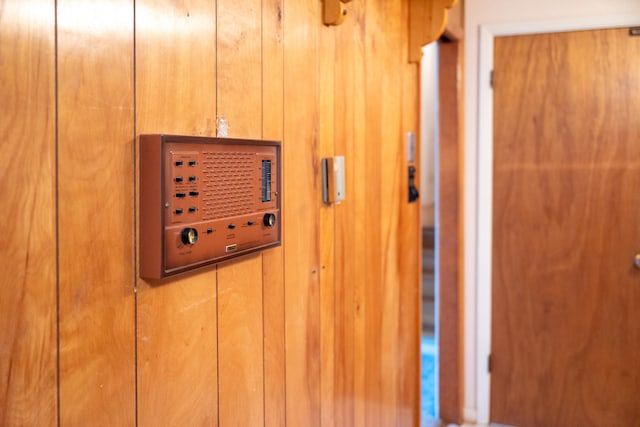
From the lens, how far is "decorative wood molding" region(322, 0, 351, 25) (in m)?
1.48

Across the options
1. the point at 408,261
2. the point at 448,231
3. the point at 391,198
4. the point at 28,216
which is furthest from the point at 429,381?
the point at 28,216

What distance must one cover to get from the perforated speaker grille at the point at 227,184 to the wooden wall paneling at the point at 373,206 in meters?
0.74

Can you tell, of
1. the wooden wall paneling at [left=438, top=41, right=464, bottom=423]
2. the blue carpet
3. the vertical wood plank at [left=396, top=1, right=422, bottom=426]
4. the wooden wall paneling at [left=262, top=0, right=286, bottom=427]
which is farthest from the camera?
the blue carpet

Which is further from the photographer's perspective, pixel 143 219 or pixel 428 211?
pixel 428 211

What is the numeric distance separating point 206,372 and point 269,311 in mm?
236

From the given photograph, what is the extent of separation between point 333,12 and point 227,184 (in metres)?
0.66

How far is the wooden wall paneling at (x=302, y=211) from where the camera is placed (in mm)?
1344

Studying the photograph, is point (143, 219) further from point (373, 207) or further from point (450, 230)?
point (450, 230)

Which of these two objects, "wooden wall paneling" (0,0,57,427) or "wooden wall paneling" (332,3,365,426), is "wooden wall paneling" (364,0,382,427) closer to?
"wooden wall paneling" (332,3,365,426)

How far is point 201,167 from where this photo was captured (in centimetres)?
96

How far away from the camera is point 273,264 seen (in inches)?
50.3

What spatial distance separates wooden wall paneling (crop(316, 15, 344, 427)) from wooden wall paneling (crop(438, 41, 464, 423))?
1339mm

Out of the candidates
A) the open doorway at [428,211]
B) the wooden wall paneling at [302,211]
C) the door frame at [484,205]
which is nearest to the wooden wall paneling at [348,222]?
the wooden wall paneling at [302,211]

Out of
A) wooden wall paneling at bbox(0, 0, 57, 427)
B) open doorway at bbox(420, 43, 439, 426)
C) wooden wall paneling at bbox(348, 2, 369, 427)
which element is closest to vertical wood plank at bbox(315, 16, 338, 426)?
wooden wall paneling at bbox(348, 2, 369, 427)
